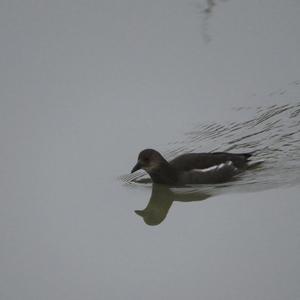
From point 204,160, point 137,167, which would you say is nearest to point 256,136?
point 204,160

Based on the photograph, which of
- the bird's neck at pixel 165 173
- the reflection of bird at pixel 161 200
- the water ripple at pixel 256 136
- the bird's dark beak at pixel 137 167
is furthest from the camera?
the water ripple at pixel 256 136

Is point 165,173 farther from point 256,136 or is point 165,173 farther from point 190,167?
point 256,136

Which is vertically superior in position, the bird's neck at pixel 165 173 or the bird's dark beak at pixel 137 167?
the bird's dark beak at pixel 137 167

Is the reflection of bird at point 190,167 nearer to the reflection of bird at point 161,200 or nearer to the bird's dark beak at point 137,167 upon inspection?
the bird's dark beak at point 137,167

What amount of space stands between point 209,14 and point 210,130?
14.0ft

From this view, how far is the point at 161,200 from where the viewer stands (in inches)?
446

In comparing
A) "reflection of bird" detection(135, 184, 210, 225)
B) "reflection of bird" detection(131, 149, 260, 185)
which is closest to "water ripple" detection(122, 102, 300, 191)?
"reflection of bird" detection(131, 149, 260, 185)

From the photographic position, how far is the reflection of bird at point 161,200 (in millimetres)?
10657

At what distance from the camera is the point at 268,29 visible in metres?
15.1

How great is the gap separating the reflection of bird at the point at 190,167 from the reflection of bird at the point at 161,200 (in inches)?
7.3

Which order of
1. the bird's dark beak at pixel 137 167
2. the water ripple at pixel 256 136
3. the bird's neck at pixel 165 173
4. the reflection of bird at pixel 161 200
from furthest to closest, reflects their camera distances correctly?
the water ripple at pixel 256 136 < the bird's neck at pixel 165 173 < the bird's dark beak at pixel 137 167 < the reflection of bird at pixel 161 200

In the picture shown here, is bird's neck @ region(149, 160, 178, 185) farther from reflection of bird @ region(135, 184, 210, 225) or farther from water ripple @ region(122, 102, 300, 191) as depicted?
water ripple @ region(122, 102, 300, 191)

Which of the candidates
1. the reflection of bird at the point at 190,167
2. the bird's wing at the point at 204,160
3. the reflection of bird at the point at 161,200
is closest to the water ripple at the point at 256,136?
the bird's wing at the point at 204,160

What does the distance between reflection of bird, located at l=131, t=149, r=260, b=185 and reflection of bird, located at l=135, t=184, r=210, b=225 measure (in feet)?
0.61
